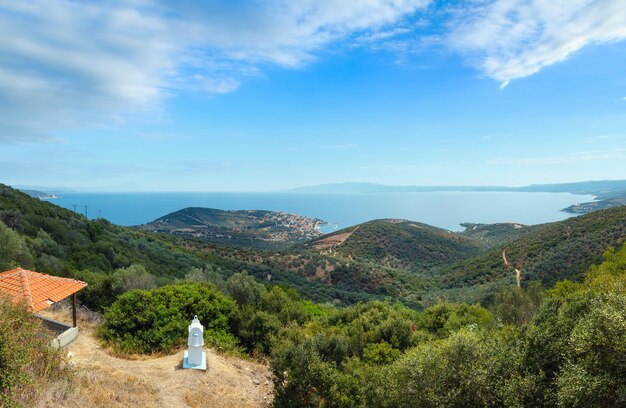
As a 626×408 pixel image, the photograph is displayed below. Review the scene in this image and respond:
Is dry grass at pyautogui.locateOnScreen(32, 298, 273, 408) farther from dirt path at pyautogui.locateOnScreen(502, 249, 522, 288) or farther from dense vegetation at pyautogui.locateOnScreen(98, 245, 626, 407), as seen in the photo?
dirt path at pyautogui.locateOnScreen(502, 249, 522, 288)

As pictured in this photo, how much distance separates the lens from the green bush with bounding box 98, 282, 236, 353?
12344 mm

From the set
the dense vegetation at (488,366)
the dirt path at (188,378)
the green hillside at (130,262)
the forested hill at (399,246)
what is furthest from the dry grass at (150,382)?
the forested hill at (399,246)

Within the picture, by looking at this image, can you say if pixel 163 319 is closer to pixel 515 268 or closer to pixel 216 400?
pixel 216 400

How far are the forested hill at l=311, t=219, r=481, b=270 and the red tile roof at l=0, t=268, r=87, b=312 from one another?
53440 millimetres

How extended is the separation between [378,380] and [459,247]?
2674 inches

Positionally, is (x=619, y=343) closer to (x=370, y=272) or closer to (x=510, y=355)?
(x=510, y=355)

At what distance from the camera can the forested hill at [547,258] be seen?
32.1 meters

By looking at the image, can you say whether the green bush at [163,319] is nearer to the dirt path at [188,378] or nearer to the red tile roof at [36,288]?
the dirt path at [188,378]

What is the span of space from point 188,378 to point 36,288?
16.5 ft

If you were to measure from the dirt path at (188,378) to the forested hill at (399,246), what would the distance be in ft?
169

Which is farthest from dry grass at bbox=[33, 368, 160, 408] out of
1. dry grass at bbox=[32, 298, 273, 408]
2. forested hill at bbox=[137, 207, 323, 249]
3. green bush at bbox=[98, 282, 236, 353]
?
forested hill at bbox=[137, 207, 323, 249]

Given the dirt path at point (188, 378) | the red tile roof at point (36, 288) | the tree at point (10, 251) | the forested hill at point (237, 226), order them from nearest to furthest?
the dirt path at point (188, 378) → the red tile roof at point (36, 288) → the tree at point (10, 251) → the forested hill at point (237, 226)

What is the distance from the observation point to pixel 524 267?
127 feet

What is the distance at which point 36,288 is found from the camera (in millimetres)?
10109
